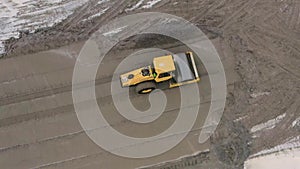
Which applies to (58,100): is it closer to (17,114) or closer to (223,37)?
(17,114)

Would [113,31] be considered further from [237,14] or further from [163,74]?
[237,14]

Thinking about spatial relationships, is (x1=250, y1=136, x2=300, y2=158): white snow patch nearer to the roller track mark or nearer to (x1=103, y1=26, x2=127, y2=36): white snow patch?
the roller track mark

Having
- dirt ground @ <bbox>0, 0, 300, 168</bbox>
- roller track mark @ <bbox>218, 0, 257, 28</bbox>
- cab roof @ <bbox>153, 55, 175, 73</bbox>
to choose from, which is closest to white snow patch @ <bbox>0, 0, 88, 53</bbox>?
dirt ground @ <bbox>0, 0, 300, 168</bbox>

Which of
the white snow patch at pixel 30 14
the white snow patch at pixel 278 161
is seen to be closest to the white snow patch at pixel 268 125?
the white snow patch at pixel 278 161

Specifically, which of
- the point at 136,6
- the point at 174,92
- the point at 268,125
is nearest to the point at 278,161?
the point at 268,125

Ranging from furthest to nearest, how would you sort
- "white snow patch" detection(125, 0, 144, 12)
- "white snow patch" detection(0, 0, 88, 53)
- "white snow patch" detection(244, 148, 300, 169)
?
"white snow patch" detection(125, 0, 144, 12) < "white snow patch" detection(0, 0, 88, 53) < "white snow patch" detection(244, 148, 300, 169)

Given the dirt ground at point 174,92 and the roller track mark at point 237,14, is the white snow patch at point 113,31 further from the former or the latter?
the roller track mark at point 237,14
